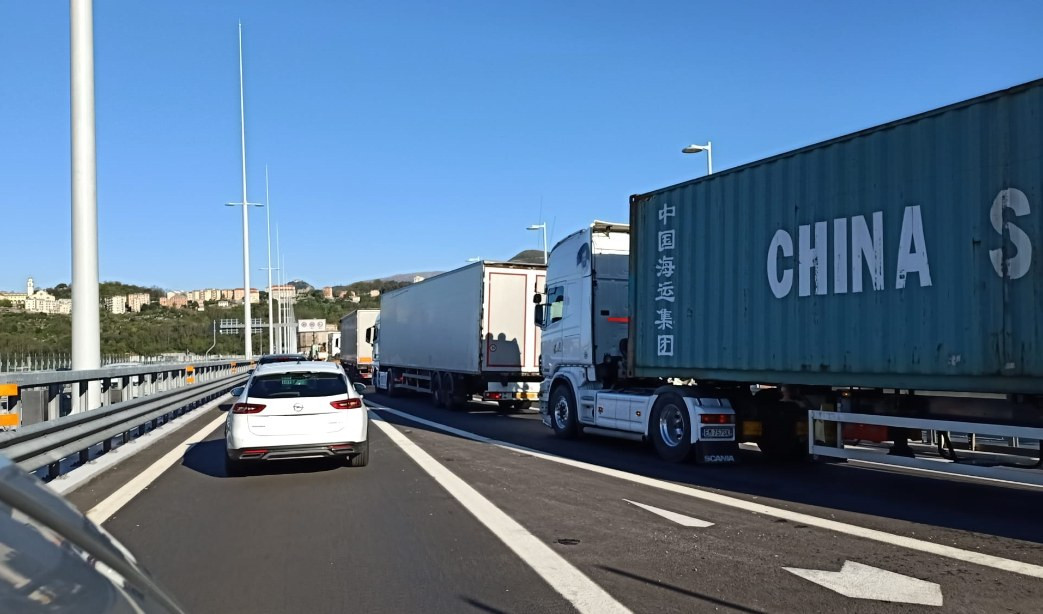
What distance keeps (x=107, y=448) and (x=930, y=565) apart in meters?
11.3

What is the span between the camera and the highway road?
532 cm

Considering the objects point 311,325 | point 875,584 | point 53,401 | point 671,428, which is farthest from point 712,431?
point 311,325

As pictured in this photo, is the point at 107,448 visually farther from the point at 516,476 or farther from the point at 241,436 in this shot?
the point at 516,476

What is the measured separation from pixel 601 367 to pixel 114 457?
783 cm

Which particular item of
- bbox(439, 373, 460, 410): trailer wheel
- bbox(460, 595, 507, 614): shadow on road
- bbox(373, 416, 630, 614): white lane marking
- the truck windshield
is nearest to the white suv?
bbox(373, 416, 630, 614): white lane marking

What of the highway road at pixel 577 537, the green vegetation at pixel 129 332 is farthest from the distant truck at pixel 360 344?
the highway road at pixel 577 537

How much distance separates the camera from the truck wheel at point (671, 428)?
39.2ft

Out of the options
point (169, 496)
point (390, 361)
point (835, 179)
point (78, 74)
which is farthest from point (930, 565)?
point (390, 361)

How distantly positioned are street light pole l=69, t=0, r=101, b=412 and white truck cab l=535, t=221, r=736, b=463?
7887mm

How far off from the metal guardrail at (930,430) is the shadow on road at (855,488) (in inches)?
15.7

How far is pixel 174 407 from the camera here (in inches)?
705

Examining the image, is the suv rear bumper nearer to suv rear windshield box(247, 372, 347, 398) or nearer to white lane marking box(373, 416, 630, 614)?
suv rear windshield box(247, 372, 347, 398)

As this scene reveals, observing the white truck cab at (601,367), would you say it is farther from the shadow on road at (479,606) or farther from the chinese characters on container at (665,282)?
the shadow on road at (479,606)

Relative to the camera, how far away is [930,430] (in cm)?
888
